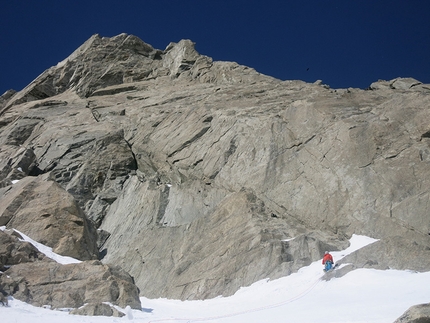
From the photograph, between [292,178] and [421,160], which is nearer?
[421,160]

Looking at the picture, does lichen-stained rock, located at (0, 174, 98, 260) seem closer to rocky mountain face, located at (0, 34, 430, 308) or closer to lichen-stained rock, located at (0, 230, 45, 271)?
rocky mountain face, located at (0, 34, 430, 308)

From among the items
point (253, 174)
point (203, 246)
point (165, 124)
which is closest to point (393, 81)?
point (253, 174)

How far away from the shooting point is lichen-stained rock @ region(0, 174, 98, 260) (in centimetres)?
2903

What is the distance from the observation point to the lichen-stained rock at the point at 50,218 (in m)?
29.0

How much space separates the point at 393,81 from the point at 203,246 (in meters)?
19.4

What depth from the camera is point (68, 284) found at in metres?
23.5

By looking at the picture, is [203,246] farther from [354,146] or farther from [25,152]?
[25,152]

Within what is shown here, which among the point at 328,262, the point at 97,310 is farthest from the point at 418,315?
the point at 97,310

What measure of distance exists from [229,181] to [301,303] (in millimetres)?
12923

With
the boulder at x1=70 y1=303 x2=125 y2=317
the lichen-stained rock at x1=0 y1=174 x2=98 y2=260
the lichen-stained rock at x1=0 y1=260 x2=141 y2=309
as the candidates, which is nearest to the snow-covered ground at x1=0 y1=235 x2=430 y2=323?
the boulder at x1=70 y1=303 x2=125 y2=317

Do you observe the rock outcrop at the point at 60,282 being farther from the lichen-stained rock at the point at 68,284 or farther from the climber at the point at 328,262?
the climber at the point at 328,262

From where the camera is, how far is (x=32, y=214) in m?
30.3

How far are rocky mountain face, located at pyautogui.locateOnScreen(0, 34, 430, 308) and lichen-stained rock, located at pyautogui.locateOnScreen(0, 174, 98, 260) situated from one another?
0.27ft

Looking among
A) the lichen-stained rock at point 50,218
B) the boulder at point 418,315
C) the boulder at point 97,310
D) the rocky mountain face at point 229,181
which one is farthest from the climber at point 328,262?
the lichen-stained rock at point 50,218
